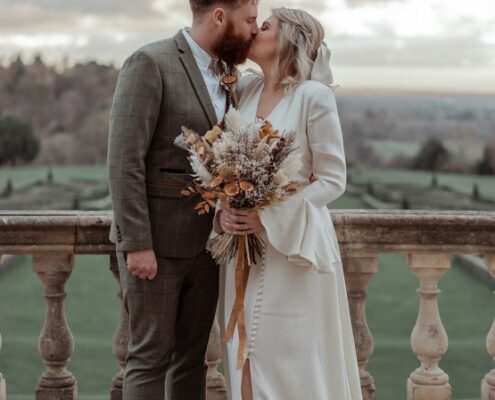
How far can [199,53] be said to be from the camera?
3043 millimetres

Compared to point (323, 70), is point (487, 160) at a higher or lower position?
lower

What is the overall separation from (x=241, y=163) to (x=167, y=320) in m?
0.62

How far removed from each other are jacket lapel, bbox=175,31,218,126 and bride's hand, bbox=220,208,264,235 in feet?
0.97

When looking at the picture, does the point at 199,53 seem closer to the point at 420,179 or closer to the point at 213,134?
the point at 213,134

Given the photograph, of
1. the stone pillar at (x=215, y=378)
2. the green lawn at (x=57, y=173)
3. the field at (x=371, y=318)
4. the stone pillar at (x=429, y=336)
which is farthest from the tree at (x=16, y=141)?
the stone pillar at (x=429, y=336)

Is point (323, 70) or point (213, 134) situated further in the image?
point (323, 70)

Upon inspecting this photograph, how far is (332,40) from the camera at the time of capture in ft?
153

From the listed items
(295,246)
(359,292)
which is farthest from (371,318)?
(295,246)

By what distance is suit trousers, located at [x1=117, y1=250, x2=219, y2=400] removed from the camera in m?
2.99

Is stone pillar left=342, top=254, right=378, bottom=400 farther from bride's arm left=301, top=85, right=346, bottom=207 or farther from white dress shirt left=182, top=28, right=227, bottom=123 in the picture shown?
white dress shirt left=182, top=28, right=227, bottom=123

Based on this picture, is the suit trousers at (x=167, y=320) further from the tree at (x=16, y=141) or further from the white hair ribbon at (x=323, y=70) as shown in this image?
the tree at (x=16, y=141)

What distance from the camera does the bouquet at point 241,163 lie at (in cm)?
270

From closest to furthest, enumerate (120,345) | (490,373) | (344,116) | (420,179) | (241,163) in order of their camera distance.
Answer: (241,163) → (120,345) → (490,373) → (344,116) → (420,179)

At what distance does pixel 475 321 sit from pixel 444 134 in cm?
1320
